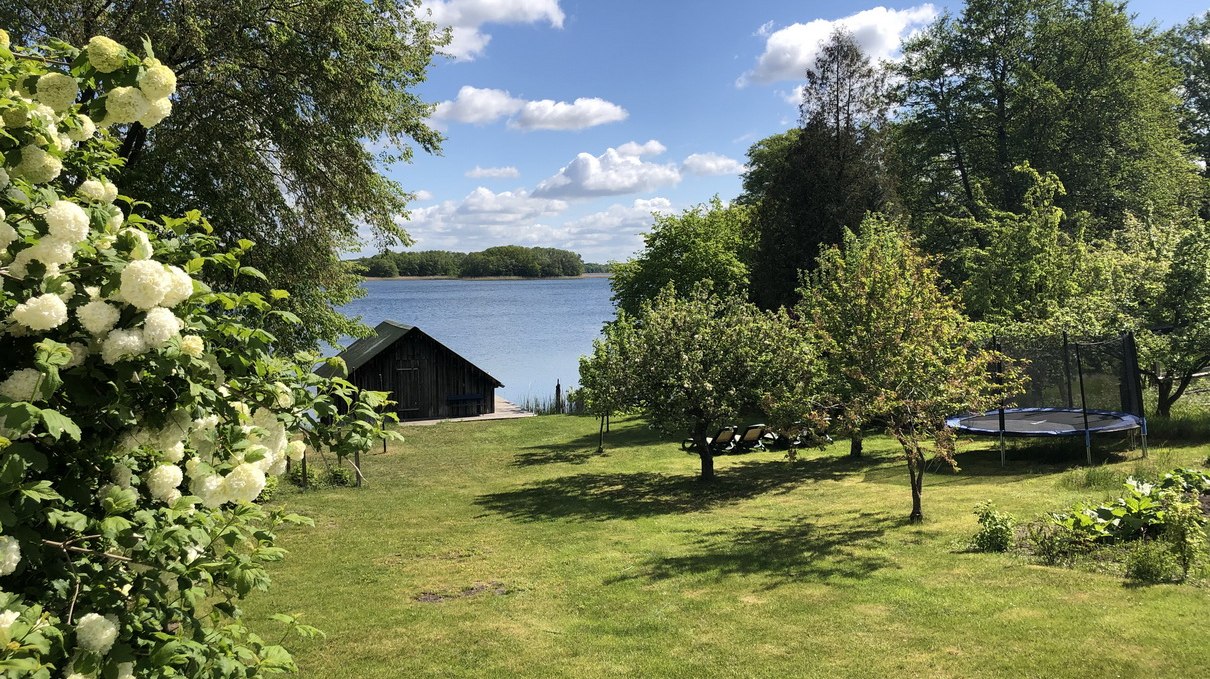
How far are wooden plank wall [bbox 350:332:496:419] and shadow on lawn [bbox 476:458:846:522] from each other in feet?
57.6

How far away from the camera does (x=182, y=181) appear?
14.6 metres

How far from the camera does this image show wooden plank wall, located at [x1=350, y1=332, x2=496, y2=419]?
35000 mm

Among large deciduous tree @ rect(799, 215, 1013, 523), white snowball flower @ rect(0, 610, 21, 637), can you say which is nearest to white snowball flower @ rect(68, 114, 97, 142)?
white snowball flower @ rect(0, 610, 21, 637)

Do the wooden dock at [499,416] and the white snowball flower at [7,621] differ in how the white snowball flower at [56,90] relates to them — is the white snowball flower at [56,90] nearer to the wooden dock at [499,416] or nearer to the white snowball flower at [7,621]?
the white snowball flower at [7,621]

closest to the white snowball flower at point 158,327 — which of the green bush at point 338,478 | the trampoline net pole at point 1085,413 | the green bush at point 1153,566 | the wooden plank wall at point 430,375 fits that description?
the green bush at point 1153,566

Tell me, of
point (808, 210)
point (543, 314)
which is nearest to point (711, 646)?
point (808, 210)

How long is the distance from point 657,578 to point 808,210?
2617 centimetres

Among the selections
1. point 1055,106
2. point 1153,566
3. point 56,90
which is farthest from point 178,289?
point 1055,106

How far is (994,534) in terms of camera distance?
10.3m

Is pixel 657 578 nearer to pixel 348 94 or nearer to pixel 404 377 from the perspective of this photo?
pixel 348 94

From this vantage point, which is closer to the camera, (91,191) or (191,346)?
(191,346)

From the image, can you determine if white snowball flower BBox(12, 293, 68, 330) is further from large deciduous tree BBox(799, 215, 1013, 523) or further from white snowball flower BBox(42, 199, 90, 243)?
large deciduous tree BBox(799, 215, 1013, 523)

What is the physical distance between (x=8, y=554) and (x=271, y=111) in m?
13.4

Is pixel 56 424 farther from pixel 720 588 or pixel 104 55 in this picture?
pixel 720 588
